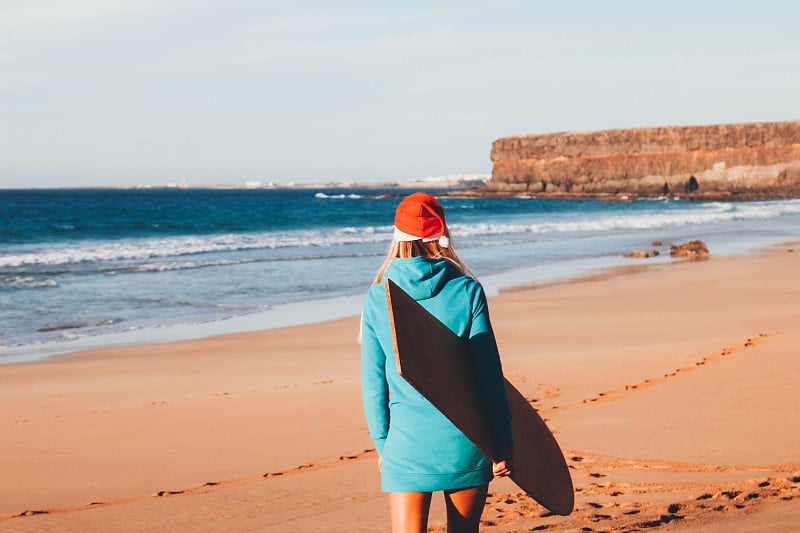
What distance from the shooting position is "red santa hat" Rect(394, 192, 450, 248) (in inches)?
105

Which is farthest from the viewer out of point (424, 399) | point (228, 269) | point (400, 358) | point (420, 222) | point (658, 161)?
point (658, 161)

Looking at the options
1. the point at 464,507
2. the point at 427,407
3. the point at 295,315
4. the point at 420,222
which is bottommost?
the point at 295,315

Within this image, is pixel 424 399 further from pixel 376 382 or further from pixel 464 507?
pixel 464 507

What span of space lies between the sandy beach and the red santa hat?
181 cm

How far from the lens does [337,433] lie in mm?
5887

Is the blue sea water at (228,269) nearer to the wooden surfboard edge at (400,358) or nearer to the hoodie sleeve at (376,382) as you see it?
the hoodie sleeve at (376,382)

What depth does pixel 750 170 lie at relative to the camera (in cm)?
8412

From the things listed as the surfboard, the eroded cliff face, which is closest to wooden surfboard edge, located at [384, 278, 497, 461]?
the surfboard

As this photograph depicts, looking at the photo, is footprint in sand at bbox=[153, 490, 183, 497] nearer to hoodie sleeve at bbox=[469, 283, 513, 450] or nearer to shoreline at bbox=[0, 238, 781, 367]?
hoodie sleeve at bbox=[469, 283, 513, 450]

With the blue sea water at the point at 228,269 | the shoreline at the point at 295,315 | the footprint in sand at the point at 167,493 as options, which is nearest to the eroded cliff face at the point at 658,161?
the blue sea water at the point at 228,269

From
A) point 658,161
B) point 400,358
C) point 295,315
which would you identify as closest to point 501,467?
point 400,358

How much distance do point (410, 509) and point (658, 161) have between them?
304 feet

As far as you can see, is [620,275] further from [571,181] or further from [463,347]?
[571,181]

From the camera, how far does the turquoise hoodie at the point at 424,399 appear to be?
2557 millimetres
